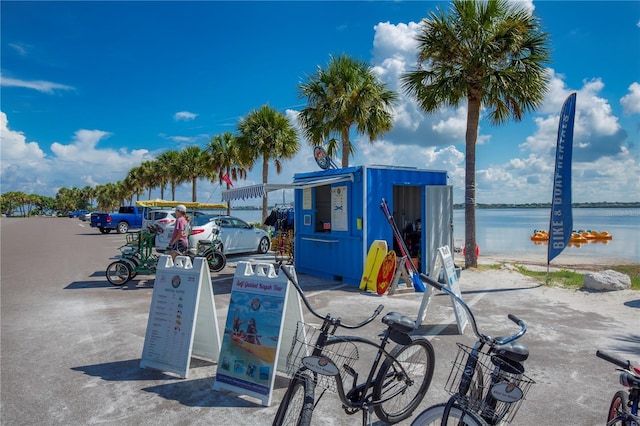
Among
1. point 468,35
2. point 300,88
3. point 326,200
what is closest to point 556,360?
point 326,200

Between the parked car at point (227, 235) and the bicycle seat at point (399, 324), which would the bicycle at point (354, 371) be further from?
the parked car at point (227, 235)

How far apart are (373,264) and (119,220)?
23.8 meters

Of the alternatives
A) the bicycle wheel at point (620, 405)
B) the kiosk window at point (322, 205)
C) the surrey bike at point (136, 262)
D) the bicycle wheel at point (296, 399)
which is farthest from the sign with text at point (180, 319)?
the kiosk window at point (322, 205)

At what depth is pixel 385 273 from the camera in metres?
8.73

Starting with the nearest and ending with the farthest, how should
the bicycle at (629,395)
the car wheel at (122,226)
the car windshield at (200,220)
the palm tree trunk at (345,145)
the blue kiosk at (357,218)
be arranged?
the bicycle at (629,395)
the blue kiosk at (357,218)
the car windshield at (200,220)
the palm tree trunk at (345,145)
the car wheel at (122,226)

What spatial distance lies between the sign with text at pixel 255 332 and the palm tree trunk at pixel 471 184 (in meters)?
9.30

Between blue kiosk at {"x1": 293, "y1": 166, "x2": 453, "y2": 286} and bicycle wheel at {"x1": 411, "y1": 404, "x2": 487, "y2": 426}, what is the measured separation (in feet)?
22.9

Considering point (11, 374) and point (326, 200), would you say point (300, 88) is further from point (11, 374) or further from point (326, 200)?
point (11, 374)

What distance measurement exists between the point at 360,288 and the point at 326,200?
127 inches

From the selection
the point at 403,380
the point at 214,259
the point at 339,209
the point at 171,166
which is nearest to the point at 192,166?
the point at 171,166

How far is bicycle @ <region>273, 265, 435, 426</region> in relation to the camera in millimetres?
2693

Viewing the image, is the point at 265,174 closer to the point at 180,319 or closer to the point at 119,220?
the point at 119,220

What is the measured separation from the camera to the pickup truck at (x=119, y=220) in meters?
28.0

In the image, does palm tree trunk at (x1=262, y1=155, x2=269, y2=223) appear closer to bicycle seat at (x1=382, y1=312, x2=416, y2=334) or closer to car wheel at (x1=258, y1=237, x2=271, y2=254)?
car wheel at (x1=258, y1=237, x2=271, y2=254)
